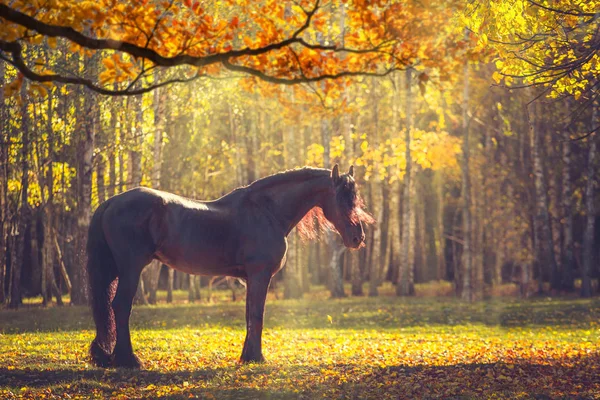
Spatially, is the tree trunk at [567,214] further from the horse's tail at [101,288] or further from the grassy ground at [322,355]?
the horse's tail at [101,288]

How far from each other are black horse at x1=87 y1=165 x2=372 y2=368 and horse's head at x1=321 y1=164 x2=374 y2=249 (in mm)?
15

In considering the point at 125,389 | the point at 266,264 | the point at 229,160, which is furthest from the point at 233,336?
the point at 229,160

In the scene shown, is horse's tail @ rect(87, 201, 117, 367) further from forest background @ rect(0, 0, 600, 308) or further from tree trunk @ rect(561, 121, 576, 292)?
tree trunk @ rect(561, 121, 576, 292)

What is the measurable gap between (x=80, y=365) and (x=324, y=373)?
11.6ft

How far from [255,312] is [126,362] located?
2.02m

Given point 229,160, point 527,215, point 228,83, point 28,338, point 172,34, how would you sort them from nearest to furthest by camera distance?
point 172,34 < point 28,338 < point 228,83 < point 527,215 < point 229,160

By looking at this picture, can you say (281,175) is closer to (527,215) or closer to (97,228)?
(97,228)

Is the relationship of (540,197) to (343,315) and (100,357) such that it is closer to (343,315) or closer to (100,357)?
(343,315)

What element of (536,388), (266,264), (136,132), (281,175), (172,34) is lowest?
(536,388)

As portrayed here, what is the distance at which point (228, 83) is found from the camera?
1394 inches

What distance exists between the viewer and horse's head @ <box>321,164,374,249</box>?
42.4 ft

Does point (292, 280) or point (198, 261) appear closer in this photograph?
point (198, 261)

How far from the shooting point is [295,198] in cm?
1317

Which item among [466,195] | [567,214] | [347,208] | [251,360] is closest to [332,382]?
[251,360]
